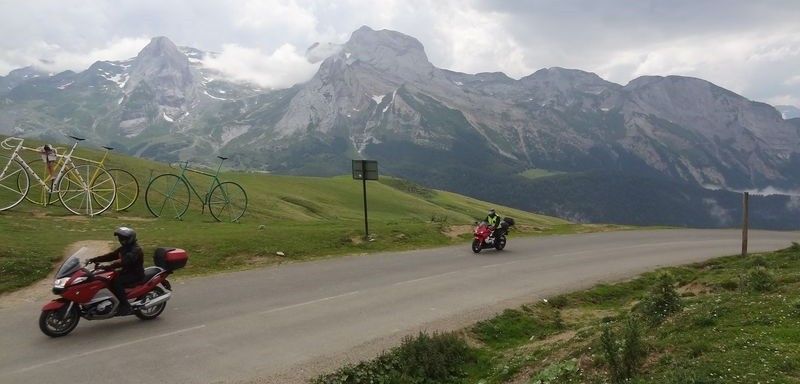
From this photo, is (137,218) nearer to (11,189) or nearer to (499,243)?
(11,189)

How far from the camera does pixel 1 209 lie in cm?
2409

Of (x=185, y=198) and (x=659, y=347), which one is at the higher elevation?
(x=185, y=198)

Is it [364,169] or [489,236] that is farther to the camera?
[364,169]

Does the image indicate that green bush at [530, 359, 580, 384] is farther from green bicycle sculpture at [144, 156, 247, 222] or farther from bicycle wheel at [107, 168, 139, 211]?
bicycle wheel at [107, 168, 139, 211]

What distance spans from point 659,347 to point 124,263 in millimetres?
11255

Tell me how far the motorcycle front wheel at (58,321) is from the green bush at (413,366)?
6063mm

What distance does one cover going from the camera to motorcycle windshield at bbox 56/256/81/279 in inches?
456

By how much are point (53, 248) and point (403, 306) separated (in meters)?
12.8

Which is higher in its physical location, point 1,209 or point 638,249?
point 1,209

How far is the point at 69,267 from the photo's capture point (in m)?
11.7

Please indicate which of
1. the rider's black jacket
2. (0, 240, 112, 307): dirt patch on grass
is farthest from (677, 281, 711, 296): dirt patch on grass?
(0, 240, 112, 307): dirt patch on grass

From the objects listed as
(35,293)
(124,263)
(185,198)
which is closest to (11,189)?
(35,293)

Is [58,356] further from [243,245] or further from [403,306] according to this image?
[243,245]

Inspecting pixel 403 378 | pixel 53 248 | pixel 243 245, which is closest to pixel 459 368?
pixel 403 378
